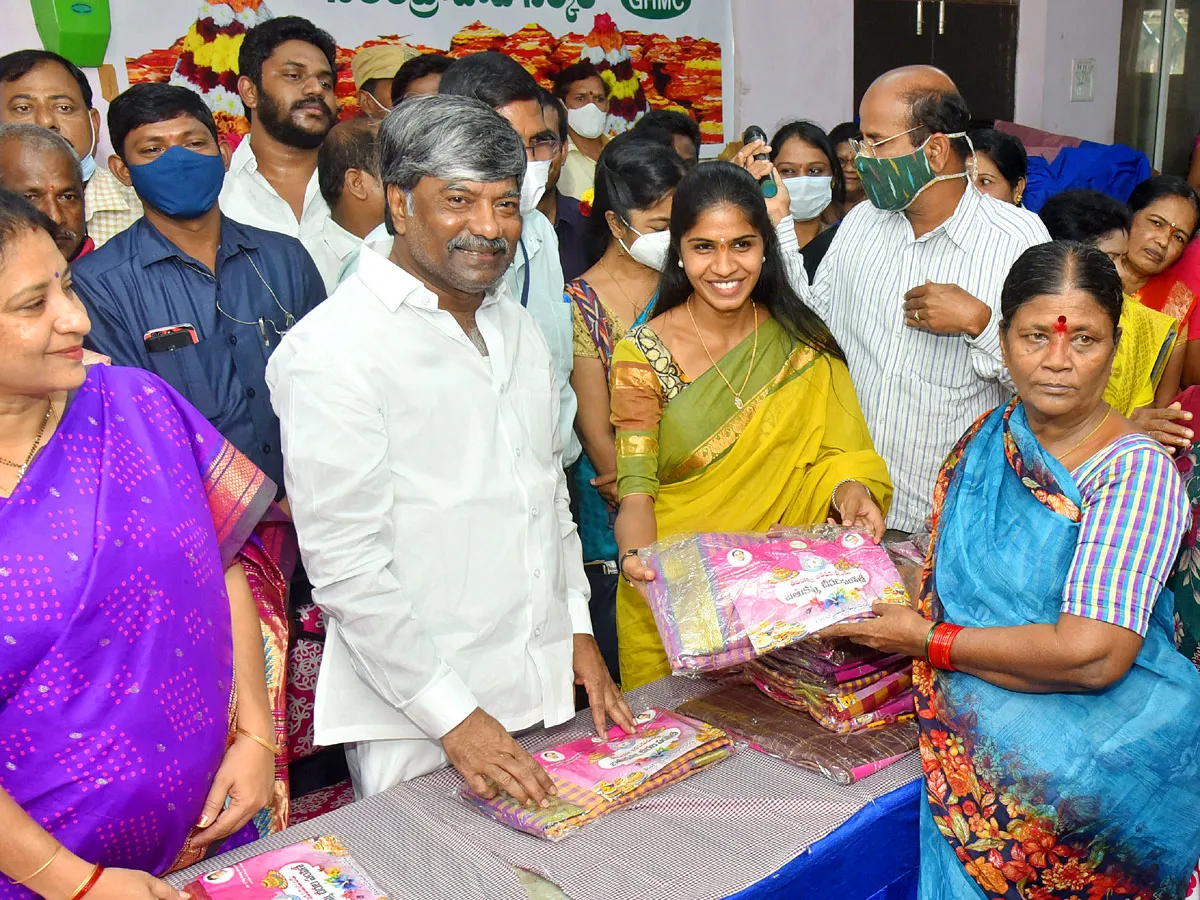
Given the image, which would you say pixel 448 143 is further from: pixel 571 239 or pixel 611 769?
pixel 571 239

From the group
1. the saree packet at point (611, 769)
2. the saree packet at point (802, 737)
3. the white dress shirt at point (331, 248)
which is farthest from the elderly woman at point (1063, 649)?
the white dress shirt at point (331, 248)

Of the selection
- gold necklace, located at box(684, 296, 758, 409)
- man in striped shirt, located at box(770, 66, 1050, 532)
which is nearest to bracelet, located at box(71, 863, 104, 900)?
gold necklace, located at box(684, 296, 758, 409)

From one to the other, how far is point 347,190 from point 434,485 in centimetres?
180

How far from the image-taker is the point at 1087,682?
69.9 inches

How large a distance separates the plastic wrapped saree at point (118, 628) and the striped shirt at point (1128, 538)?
140 cm

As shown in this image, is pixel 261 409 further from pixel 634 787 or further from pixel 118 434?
pixel 634 787

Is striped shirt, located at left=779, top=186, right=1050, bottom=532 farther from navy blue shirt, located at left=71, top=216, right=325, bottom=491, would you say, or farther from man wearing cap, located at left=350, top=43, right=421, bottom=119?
man wearing cap, located at left=350, top=43, right=421, bottom=119

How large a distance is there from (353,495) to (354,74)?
3.44 meters

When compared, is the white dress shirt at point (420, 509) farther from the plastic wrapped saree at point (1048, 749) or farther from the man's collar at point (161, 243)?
the man's collar at point (161, 243)

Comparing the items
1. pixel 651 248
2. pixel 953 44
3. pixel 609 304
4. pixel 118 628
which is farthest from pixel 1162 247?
pixel 118 628

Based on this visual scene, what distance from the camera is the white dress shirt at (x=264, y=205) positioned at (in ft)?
12.3

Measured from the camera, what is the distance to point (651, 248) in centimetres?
312

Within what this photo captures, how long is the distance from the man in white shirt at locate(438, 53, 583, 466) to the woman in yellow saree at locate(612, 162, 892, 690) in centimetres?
48

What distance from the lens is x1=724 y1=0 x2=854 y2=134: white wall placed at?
615cm
